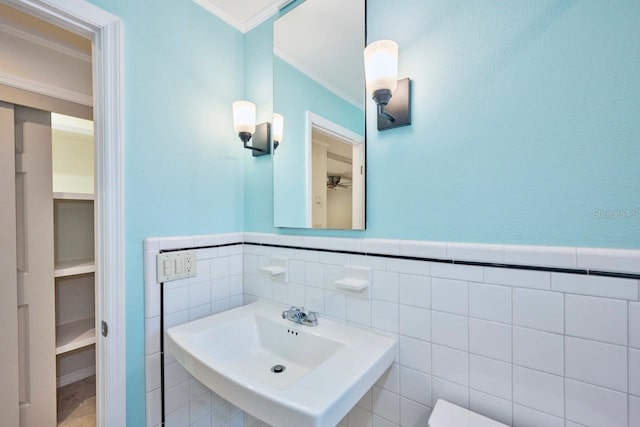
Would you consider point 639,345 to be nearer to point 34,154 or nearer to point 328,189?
point 328,189

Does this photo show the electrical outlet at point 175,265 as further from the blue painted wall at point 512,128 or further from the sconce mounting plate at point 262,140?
the blue painted wall at point 512,128

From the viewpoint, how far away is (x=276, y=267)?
128 centimetres

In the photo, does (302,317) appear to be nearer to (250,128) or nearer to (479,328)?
(479,328)

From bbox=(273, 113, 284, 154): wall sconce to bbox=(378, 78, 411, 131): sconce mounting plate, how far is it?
0.58 m

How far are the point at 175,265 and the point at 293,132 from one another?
83 centimetres

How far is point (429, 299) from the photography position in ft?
2.82

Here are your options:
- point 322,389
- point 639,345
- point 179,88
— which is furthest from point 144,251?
point 639,345

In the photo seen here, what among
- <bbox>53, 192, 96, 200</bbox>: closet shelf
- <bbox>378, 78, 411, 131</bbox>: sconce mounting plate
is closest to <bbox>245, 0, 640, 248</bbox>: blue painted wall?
<bbox>378, 78, 411, 131</bbox>: sconce mounting plate

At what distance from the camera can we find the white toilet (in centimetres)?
69

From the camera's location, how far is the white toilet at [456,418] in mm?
694

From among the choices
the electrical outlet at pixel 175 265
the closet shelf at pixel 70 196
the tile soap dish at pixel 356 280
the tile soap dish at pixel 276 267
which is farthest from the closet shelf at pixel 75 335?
the tile soap dish at pixel 356 280

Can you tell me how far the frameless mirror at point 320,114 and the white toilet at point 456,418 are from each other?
628 mm

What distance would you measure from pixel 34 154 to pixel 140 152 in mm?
1010

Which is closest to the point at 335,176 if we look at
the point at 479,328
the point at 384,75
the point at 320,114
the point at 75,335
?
the point at 320,114
